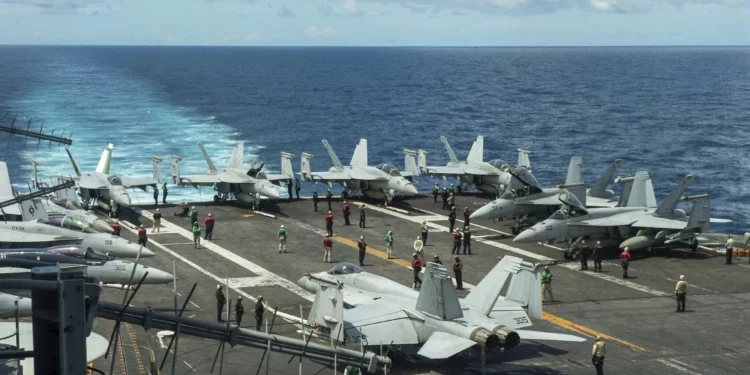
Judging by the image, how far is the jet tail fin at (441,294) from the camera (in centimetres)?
2612

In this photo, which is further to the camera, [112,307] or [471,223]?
[471,223]

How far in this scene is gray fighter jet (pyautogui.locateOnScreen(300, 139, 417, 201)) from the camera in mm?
53906

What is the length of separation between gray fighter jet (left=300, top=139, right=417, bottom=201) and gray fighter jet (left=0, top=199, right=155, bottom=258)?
2155cm

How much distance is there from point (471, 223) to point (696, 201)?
12546 millimetres

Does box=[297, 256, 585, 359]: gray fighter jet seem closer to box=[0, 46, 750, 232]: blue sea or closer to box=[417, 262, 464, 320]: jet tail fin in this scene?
box=[417, 262, 464, 320]: jet tail fin

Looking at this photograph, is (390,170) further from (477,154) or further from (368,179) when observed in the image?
(477,154)

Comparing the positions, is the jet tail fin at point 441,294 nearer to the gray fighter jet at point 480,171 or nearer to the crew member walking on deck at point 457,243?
the crew member walking on deck at point 457,243

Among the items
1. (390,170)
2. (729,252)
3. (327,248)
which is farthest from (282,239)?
(729,252)

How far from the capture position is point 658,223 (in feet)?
140

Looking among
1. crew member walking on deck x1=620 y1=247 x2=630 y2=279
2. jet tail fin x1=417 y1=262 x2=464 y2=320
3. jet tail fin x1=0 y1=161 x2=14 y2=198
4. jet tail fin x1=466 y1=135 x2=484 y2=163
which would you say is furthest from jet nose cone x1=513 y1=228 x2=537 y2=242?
jet tail fin x1=0 y1=161 x2=14 y2=198

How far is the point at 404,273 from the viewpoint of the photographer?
128 ft

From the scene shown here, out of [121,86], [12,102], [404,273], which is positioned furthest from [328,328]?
[121,86]

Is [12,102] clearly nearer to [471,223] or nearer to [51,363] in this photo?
[471,223]

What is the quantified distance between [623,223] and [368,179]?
1690 centimetres
